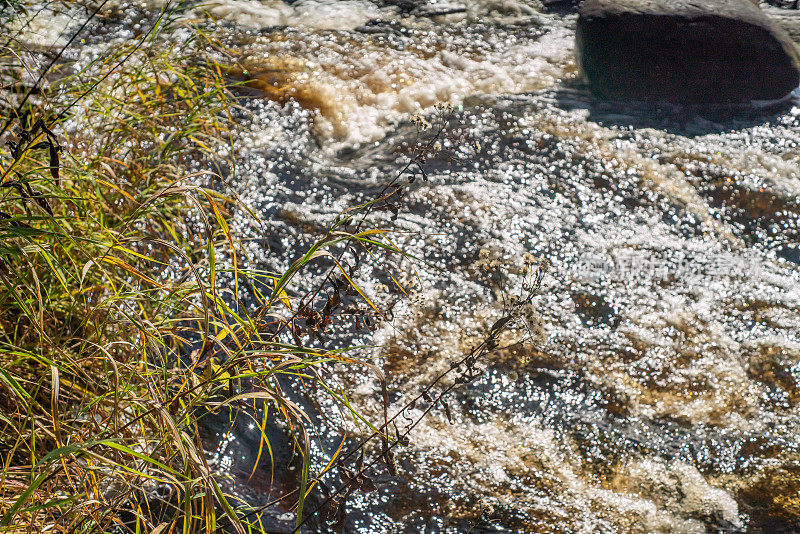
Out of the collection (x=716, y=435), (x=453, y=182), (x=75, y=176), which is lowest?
(x=716, y=435)

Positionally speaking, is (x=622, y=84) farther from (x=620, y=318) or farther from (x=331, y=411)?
(x=331, y=411)

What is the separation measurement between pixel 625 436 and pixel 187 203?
2619 millimetres

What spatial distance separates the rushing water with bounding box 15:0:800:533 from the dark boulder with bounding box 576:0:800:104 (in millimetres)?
258

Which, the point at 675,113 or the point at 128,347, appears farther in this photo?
the point at 675,113

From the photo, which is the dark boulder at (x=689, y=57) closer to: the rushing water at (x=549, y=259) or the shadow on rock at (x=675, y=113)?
the shadow on rock at (x=675, y=113)

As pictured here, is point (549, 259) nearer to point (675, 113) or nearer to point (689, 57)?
point (675, 113)

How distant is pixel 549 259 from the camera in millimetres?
4270

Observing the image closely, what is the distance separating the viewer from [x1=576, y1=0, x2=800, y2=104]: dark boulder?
586 cm

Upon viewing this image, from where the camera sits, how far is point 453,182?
4.78 meters

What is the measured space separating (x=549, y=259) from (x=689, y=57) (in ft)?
9.54

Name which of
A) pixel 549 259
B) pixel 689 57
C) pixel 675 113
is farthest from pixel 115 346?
pixel 689 57

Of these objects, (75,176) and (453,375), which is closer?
(75,176)

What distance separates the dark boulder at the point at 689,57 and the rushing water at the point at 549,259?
258 millimetres

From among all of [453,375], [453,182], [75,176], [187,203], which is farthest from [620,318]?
[75,176]
